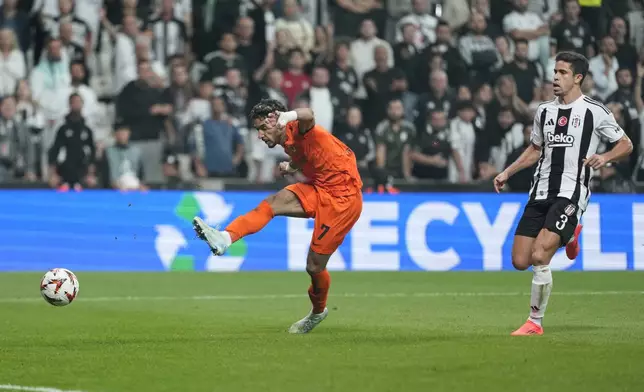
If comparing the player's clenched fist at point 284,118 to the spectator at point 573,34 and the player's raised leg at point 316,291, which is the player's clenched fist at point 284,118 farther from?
the spectator at point 573,34

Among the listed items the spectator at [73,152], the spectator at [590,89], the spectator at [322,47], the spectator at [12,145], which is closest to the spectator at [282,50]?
the spectator at [322,47]

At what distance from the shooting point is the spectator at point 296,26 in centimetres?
2008

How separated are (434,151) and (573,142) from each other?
976 centimetres

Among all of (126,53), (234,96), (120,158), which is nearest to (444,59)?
(234,96)

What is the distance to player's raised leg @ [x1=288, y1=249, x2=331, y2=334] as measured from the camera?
1037 centimetres

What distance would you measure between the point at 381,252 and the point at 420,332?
8.18 metres

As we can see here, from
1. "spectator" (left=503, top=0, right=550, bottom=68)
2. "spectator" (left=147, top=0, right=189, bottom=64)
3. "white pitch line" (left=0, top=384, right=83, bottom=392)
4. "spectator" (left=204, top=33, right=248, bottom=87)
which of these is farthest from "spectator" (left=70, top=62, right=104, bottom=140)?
"white pitch line" (left=0, top=384, right=83, bottom=392)

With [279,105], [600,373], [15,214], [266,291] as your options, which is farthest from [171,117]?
[600,373]

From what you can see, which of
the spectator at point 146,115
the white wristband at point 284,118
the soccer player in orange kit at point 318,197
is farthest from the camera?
the spectator at point 146,115

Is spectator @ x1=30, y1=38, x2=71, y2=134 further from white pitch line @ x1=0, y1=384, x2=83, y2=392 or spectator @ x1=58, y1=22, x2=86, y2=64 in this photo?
white pitch line @ x1=0, y1=384, x2=83, y2=392

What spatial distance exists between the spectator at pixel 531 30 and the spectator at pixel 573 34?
163 millimetres

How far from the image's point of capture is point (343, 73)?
785 inches

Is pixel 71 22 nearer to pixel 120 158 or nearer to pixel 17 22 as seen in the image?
pixel 17 22

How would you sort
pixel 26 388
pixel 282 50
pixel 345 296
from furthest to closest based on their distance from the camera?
pixel 282 50
pixel 345 296
pixel 26 388
